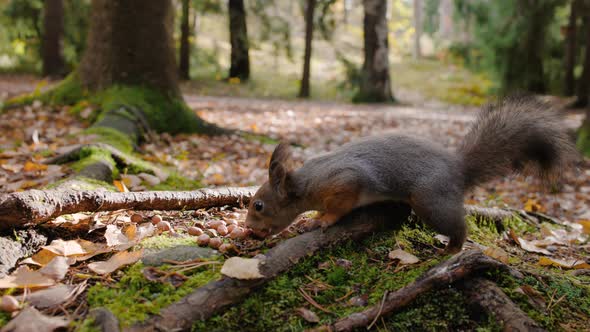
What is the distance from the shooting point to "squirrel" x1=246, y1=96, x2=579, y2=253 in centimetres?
256

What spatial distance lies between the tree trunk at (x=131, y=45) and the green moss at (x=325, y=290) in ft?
15.2

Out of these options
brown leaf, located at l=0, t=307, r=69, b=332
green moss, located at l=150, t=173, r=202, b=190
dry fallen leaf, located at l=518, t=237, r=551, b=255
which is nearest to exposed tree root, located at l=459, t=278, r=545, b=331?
dry fallen leaf, located at l=518, t=237, r=551, b=255

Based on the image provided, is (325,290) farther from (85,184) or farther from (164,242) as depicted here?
(85,184)

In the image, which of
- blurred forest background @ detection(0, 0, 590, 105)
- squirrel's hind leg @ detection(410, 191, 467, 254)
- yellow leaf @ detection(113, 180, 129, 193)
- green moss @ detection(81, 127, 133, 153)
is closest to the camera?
squirrel's hind leg @ detection(410, 191, 467, 254)

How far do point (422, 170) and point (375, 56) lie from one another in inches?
512

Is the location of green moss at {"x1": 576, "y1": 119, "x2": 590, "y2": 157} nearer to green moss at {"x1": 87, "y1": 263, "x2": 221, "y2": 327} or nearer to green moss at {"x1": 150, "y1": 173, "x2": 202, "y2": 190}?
green moss at {"x1": 150, "y1": 173, "x2": 202, "y2": 190}

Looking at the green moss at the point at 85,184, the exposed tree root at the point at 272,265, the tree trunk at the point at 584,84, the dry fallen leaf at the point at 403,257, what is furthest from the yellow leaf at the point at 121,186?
the tree trunk at the point at 584,84

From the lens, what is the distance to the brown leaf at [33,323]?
1663 millimetres

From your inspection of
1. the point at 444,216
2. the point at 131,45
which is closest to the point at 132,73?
the point at 131,45

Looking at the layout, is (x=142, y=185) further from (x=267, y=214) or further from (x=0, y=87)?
(x=0, y=87)

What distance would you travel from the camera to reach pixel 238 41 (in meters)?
18.9

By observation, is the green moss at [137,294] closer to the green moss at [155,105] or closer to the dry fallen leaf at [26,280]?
the dry fallen leaf at [26,280]

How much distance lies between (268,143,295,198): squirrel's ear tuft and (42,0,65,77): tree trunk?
1566cm

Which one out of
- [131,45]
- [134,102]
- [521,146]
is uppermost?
[131,45]
